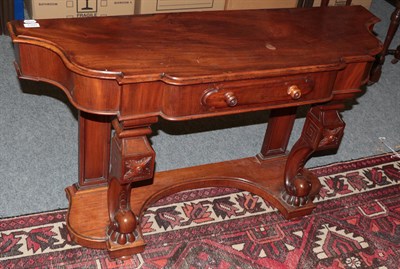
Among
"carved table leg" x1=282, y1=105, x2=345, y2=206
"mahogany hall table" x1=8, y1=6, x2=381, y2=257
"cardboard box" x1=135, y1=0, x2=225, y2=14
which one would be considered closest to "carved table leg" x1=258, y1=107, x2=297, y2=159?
"mahogany hall table" x1=8, y1=6, x2=381, y2=257

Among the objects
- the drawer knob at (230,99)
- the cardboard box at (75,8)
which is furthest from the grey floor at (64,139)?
the drawer knob at (230,99)

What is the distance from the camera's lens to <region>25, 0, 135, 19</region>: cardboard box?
3283 mm

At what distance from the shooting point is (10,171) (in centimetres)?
255

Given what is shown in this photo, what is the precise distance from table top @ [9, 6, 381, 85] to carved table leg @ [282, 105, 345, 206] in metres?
0.28

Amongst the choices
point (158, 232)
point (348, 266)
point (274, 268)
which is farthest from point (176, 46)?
point (348, 266)

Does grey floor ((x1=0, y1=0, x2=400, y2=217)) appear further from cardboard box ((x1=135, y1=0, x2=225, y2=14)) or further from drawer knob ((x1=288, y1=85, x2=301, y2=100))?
drawer knob ((x1=288, y1=85, x2=301, y2=100))

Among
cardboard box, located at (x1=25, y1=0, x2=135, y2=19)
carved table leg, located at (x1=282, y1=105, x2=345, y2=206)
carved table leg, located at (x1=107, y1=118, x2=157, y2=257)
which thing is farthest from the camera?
cardboard box, located at (x1=25, y1=0, x2=135, y2=19)

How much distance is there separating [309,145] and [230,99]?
60cm

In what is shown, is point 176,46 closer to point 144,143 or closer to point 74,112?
point 144,143

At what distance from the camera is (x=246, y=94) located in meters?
1.87

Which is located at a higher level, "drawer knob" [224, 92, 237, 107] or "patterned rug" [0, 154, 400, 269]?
"drawer knob" [224, 92, 237, 107]

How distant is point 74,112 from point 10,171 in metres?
0.52

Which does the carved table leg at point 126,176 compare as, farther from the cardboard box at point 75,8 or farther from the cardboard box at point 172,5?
the cardboard box at point 172,5

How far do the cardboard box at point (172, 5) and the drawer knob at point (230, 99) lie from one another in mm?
1837
